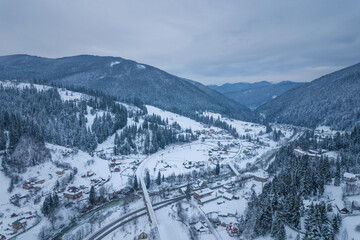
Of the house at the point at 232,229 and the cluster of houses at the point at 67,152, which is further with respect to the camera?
the cluster of houses at the point at 67,152

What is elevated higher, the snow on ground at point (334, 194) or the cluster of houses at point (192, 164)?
the snow on ground at point (334, 194)

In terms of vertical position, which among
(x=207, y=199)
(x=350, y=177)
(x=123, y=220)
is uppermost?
(x=350, y=177)

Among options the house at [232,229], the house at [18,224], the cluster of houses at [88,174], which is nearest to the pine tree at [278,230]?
the house at [232,229]

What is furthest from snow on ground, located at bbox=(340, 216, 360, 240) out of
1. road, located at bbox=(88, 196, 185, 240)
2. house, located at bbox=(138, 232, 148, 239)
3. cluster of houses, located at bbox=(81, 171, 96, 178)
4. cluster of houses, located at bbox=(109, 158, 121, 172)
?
cluster of houses, located at bbox=(81, 171, 96, 178)

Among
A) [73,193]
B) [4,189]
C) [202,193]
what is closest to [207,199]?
[202,193]

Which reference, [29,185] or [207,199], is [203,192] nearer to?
[207,199]

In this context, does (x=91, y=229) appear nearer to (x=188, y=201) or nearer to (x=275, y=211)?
(x=188, y=201)

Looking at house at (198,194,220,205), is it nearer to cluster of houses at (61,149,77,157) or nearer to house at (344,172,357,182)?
house at (344,172,357,182)

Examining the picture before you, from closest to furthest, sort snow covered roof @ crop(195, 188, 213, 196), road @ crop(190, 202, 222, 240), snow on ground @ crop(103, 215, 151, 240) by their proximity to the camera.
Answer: road @ crop(190, 202, 222, 240)
snow on ground @ crop(103, 215, 151, 240)
snow covered roof @ crop(195, 188, 213, 196)

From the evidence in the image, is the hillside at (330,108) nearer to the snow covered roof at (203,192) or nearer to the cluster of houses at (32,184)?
the snow covered roof at (203,192)
